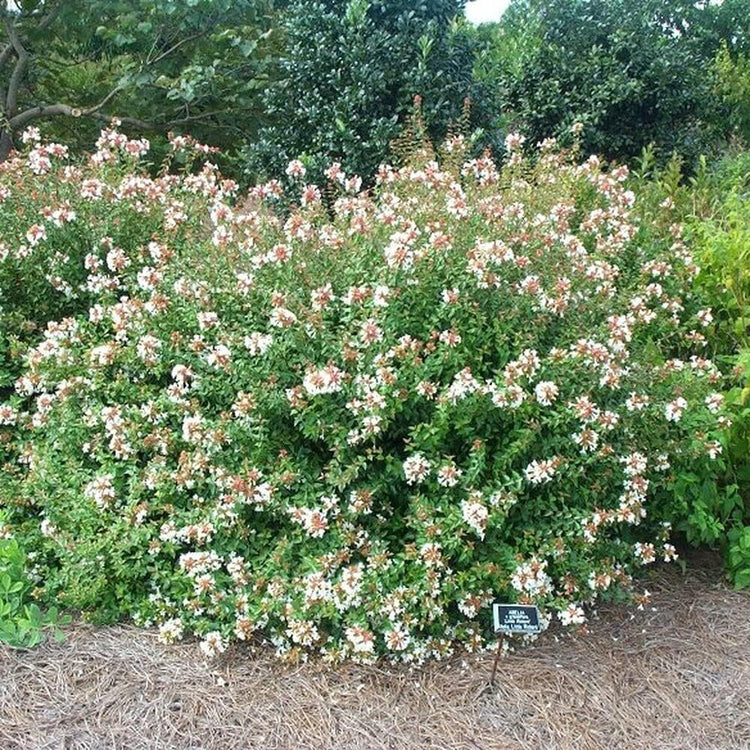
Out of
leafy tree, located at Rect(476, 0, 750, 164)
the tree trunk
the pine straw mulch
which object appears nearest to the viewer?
the pine straw mulch

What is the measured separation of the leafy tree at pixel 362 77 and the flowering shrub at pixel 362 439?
2141mm

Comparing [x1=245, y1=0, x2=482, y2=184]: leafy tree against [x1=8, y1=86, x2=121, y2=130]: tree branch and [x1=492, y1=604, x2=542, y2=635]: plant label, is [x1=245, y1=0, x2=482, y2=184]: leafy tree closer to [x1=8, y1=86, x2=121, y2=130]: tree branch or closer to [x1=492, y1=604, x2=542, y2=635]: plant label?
[x1=8, y1=86, x2=121, y2=130]: tree branch

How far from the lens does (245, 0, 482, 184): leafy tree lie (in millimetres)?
4914

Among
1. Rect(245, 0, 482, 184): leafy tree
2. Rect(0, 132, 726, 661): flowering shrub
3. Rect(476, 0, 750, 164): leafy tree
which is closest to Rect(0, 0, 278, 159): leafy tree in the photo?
Rect(245, 0, 482, 184): leafy tree

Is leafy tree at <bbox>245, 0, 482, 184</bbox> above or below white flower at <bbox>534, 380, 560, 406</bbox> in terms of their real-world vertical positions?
above

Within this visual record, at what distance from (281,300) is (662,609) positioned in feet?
5.36

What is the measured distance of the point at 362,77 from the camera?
491 centimetres

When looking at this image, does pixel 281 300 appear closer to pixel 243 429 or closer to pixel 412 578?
pixel 243 429

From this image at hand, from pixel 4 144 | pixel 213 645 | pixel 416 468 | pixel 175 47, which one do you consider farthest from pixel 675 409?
pixel 4 144

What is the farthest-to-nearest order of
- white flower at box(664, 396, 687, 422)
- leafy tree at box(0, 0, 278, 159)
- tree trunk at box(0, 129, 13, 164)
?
tree trunk at box(0, 129, 13, 164) < leafy tree at box(0, 0, 278, 159) < white flower at box(664, 396, 687, 422)

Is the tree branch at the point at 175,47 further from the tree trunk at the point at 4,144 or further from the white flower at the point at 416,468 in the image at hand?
the white flower at the point at 416,468

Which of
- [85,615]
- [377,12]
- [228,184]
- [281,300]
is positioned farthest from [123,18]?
[85,615]

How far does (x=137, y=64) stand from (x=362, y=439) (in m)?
5.24

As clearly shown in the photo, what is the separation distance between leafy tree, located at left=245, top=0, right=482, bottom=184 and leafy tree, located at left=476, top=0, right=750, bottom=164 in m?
0.73
